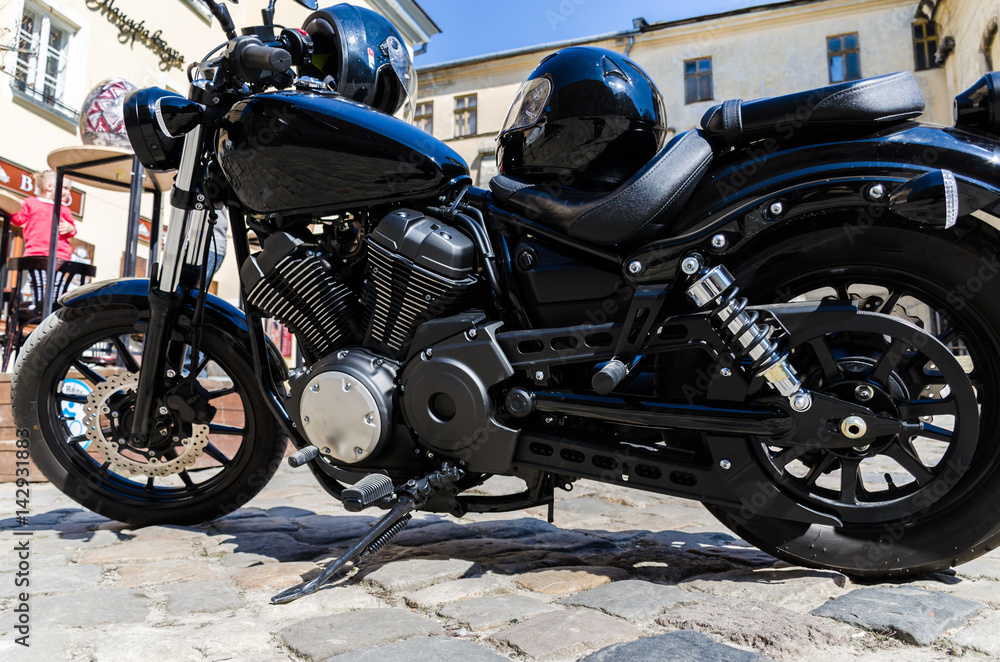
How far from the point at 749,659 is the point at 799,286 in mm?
983

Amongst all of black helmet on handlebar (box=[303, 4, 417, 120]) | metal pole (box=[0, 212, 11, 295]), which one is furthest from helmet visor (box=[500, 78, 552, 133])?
metal pole (box=[0, 212, 11, 295])

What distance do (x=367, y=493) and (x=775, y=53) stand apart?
22.7 m

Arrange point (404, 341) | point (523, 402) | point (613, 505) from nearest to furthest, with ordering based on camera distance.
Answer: point (523, 402)
point (404, 341)
point (613, 505)

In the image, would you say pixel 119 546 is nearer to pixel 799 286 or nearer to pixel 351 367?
pixel 351 367

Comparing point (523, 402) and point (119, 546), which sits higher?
point (523, 402)

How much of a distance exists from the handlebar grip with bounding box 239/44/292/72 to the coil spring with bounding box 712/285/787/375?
4.90 feet

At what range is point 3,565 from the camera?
2256mm

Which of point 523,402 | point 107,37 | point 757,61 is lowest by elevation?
point 523,402

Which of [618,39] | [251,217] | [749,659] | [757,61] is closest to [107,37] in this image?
[251,217]

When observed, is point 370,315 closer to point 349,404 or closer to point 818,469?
point 349,404

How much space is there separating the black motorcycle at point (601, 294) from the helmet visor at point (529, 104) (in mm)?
10

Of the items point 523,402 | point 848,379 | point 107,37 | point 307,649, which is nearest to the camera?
point 307,649

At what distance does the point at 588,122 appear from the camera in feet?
7.11

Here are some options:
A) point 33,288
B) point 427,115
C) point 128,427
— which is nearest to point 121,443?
point 128,427
